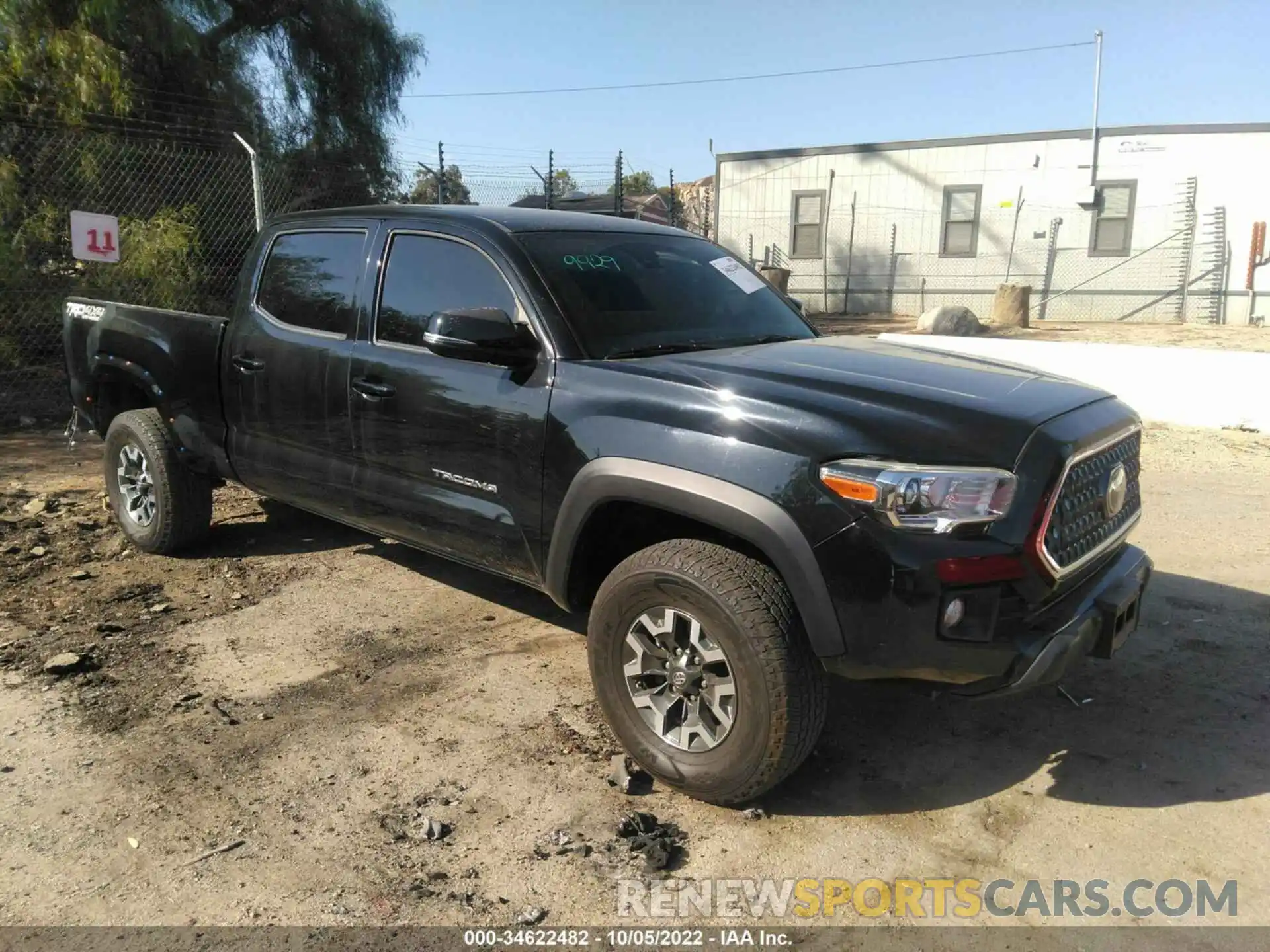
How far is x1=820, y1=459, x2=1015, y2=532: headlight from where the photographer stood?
2631 millimetres

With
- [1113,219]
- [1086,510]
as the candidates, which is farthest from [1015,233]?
[1086,510]

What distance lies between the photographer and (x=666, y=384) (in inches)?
122

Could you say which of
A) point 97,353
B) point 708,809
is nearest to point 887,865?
point 708,809

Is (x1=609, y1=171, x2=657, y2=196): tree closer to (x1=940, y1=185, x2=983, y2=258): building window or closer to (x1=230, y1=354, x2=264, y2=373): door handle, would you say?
(x1=940, y1=185, x2=983, y2=258): building window

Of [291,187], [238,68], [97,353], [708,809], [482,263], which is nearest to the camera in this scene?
[708,809]

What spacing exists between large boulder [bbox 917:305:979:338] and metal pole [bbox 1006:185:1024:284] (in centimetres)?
421

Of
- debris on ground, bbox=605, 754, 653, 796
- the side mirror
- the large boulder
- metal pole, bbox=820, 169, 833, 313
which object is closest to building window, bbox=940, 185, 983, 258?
Answer: metal pole, bbox=820, 169, 833, 313

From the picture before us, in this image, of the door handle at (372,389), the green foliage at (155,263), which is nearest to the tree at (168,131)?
the green foliage at (155,263)

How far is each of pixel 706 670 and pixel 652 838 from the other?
20.6 inches

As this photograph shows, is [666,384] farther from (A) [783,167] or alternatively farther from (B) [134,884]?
(A) [783,167]

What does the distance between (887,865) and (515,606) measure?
241cm

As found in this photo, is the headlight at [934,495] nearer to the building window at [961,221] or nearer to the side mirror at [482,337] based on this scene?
the side mirror at [482,337]

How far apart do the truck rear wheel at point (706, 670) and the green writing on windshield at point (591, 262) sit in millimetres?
1246

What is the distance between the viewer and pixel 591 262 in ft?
12.5
